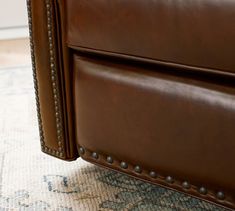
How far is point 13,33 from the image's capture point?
2.06 m

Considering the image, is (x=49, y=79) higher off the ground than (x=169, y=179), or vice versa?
(x=49, y=79)

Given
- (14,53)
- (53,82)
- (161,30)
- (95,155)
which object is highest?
(161,30)

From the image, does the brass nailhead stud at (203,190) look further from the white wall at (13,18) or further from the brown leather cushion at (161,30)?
the white wall at (13,18)

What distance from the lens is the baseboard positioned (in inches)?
80.4

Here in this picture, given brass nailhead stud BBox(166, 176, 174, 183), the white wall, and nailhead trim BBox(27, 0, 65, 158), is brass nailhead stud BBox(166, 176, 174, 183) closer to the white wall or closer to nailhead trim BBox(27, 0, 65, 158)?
nailhead trim BBox(27, 0, 65, 158)

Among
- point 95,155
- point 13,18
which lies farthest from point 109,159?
point 13,18

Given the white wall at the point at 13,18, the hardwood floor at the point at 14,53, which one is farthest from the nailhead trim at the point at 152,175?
the white wall at the point at 13,18

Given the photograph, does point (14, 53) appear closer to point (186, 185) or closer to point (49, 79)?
point (49, 79)

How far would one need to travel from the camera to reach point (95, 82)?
636mm

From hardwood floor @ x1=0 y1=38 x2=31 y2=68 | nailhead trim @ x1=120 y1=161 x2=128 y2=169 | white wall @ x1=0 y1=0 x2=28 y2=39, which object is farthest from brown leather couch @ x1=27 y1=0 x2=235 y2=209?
white wall @ x1=0 y1=0 x2=28 y2=39

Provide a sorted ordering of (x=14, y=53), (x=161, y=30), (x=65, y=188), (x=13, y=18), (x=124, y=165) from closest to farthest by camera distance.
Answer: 1. (x=161, y=30)
2. (x=124, y=165)
3. (x=65, y=188)
4. (x=14, y=53)
5. (x=13, y=18)

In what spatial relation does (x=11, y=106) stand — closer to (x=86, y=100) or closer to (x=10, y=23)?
(x=86, y=100)

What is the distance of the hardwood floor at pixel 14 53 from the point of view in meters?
1.61

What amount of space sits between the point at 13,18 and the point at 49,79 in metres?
1.43
